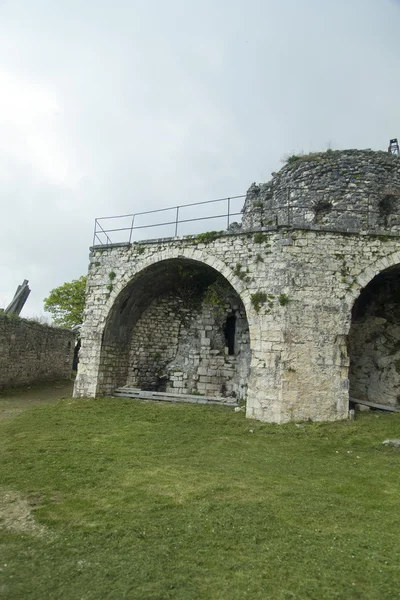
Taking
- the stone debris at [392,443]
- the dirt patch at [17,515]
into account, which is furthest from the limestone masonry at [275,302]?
the dirt patch at [17,515]

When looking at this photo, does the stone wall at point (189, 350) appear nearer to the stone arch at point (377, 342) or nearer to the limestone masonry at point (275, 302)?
the limestone masonry at point (275, 302)

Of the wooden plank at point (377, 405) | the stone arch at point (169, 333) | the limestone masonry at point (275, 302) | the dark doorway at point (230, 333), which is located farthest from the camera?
the dark doorway at point (230, 333)

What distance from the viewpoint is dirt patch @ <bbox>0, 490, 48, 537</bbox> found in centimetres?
449

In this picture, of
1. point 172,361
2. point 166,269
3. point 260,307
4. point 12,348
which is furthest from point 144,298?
point 12,348

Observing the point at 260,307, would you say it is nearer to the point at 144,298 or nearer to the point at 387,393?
the point at 387,393

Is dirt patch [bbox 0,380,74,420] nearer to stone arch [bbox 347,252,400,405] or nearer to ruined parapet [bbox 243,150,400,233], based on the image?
ruined parapet [bbox 243,150,400,233]

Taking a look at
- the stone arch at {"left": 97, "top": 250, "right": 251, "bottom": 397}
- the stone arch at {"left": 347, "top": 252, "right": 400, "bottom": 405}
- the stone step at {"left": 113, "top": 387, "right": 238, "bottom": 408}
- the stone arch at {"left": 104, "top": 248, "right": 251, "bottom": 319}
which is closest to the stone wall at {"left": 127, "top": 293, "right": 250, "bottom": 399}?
the stone arch at {"left": 97, "top": 250, "right": 251, "bottom": 397}

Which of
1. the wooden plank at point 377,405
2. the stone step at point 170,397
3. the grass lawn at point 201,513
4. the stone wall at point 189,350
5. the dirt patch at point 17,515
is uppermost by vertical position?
the stone wall at point 189,350

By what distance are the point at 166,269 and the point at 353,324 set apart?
19.9ft

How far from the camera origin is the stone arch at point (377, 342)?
11.0 meters

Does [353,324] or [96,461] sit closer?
[96,461]

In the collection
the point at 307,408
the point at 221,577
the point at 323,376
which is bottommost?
the point at 221,577

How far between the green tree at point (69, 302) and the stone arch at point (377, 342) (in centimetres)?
2194

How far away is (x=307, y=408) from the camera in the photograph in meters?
9.56
